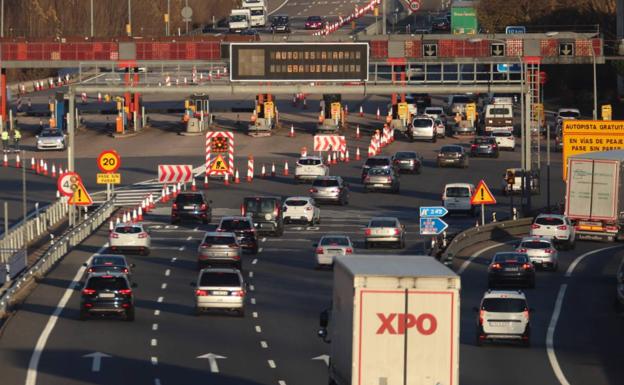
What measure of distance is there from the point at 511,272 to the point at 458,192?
67.3 feet

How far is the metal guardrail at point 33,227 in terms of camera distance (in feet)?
187

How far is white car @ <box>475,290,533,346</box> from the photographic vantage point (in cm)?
4234

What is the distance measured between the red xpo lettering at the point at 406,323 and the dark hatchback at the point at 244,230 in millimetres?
31862

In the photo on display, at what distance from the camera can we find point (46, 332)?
43250 mm

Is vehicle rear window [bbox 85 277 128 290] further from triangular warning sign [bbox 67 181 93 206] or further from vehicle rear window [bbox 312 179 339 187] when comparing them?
vehicle rear window [bbox 312 179 339 187]

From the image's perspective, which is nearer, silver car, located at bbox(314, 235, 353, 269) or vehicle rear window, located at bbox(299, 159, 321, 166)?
silver car, located at bbox(314, 235, 353, 269)

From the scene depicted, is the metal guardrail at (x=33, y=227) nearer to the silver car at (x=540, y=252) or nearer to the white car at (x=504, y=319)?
the silver car at (x=540, y=252)

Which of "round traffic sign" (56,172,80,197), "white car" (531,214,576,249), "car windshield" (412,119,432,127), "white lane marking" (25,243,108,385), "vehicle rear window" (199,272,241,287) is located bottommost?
"white lane marking" (25,243,108,385)

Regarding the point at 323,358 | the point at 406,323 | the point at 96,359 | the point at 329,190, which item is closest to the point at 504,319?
the point at 323,358

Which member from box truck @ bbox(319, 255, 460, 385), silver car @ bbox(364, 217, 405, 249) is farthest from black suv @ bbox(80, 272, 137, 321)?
silver car @ bbox(364, 217, 405, 249)

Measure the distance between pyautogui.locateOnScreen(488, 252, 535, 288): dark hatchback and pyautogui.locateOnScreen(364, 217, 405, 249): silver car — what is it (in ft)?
30.2

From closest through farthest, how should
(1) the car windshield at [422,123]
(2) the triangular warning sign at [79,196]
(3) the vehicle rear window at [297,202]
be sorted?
(2) the triangular warning sign at [79,196] < (3) the vehicle rear window at [297,202] < (1) the car windshield at [422,123]

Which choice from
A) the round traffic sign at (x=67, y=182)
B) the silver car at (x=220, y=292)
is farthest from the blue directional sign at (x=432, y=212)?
the round traffic sign at (x=67, y=182)

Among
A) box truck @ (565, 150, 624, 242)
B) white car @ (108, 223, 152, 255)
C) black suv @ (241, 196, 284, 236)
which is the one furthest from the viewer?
black suv @ (241, 196, 284, 236)
